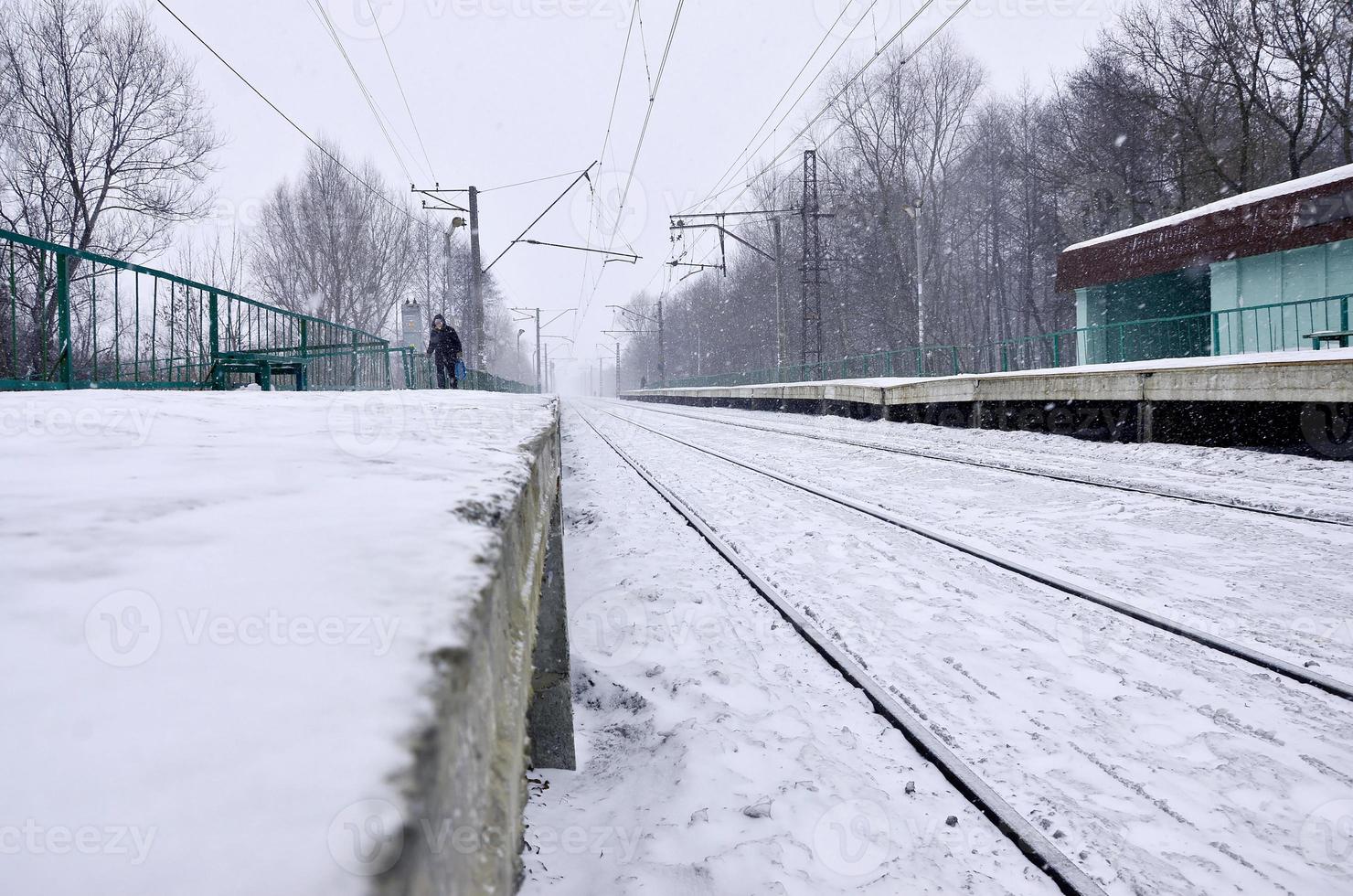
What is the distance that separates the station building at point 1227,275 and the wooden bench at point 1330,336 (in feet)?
0.80

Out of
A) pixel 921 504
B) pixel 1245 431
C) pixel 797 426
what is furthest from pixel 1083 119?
pixel 921 504

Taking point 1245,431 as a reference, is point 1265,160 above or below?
above

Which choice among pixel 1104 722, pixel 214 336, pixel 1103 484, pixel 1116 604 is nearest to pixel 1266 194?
pixel 1103 484

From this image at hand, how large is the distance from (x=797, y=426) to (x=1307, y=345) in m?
8.82

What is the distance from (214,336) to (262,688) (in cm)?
992

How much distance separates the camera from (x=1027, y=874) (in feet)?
5.16

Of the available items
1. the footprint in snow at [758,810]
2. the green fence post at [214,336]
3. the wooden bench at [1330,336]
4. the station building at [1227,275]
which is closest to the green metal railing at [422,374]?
the green fence post at [214,336]

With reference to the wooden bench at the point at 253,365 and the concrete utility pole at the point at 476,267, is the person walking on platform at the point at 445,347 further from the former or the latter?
the concrete utility pole at the point at 476,267

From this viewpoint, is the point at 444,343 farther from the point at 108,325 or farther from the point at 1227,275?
the point at 1227,275

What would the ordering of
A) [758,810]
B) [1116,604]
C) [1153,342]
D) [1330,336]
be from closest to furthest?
[758,810]
[1116,604]
[1330,336]
[1153,342]

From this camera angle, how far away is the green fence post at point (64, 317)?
6.04 m

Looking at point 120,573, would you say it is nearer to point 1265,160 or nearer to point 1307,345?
point 1307,345

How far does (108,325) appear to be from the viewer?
698 centimetres

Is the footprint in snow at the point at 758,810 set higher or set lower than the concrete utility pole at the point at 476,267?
lower
